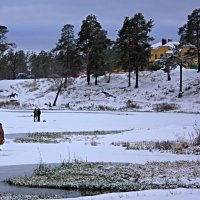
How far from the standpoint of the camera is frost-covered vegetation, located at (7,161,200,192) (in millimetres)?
13992

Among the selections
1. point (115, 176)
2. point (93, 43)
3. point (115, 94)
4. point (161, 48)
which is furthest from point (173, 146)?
point (161, 48)

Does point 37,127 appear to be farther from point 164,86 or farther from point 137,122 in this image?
point 164,86

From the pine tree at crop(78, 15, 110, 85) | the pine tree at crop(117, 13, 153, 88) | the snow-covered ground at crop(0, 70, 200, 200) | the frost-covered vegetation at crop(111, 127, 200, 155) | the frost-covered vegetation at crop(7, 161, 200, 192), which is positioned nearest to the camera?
the frost-covered vegetation at crop(7, 161, 200, 192)

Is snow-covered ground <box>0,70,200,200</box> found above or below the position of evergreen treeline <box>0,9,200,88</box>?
below

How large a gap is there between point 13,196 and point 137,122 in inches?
1300

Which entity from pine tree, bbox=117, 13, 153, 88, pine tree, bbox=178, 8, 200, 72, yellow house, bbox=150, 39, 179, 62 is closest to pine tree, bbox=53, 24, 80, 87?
pine tree, bbox=117, 13, 153, 88

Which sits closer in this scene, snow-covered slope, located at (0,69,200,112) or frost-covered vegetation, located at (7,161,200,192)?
frost-covered vegetation, located at (7,161,200,192)

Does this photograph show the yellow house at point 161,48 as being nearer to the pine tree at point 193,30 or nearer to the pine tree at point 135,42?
the pine tree at point 135,42

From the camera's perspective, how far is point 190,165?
55.1ft

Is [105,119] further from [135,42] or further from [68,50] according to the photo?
[68,50]

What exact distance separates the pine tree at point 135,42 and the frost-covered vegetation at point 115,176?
6126 centimetres

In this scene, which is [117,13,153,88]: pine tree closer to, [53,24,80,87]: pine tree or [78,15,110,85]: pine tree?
[78,15,110,85]: pine tree

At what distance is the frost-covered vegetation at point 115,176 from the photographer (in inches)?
551

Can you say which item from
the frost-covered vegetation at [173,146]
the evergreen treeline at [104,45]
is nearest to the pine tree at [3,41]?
the evergreen treeline at [104,45]
